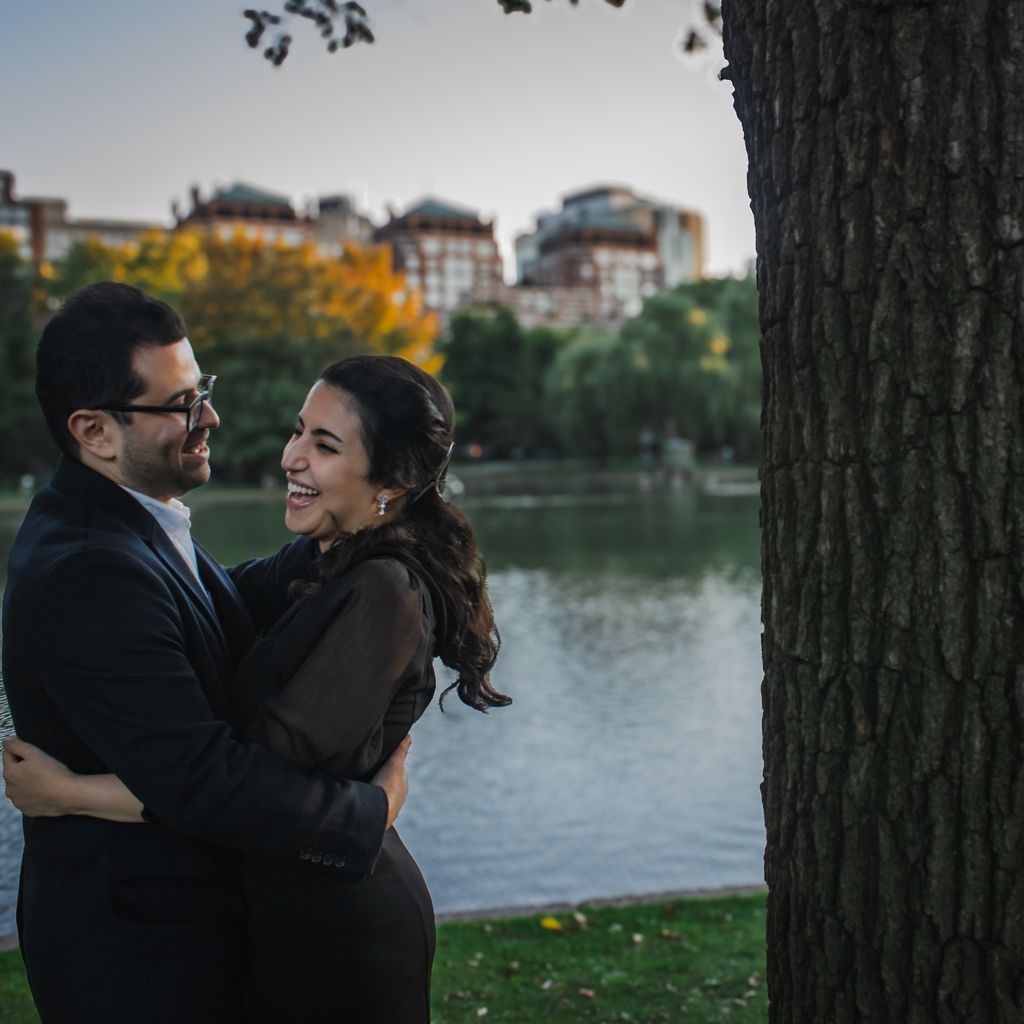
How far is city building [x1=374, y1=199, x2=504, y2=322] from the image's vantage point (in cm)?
12200

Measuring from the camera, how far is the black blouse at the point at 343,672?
1.90 meters

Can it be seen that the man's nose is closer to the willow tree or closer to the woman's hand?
the woman's hand

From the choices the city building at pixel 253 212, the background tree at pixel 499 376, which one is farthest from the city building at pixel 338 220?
the background tree at pixel 499 376

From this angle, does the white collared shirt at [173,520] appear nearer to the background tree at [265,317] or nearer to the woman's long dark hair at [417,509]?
the woman's long dark hair at [417,509]

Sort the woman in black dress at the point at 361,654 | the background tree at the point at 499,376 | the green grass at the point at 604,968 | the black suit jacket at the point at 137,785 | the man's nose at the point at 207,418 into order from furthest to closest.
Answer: the background tree at the point at 499,376
the green grass at the point at 604,968
the man's nose at the point at 207,418
the woman in black dress at the point at 361,654
the black suit jacket at the point at 137,785

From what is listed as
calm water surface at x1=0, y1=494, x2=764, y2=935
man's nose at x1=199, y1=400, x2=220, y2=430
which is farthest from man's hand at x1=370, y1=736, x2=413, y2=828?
calm water surface at x1=0, y1=494, x2=764, y2=935

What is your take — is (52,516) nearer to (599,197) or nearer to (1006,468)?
(1006,468)

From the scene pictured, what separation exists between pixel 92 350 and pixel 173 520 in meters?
0.30

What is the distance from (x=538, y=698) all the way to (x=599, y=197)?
136 meters

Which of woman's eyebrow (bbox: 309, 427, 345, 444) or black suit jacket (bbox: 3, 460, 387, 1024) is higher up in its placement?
woman's eyebrow (bbox: 309, 427, 345, 444)

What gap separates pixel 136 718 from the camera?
1814 millimetres

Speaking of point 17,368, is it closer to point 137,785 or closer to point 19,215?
point 137,785

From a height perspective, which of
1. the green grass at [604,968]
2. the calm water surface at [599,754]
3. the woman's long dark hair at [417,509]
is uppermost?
the woman's long dark hair at [417,509]

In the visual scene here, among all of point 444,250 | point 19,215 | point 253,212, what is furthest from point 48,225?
point 444,250
